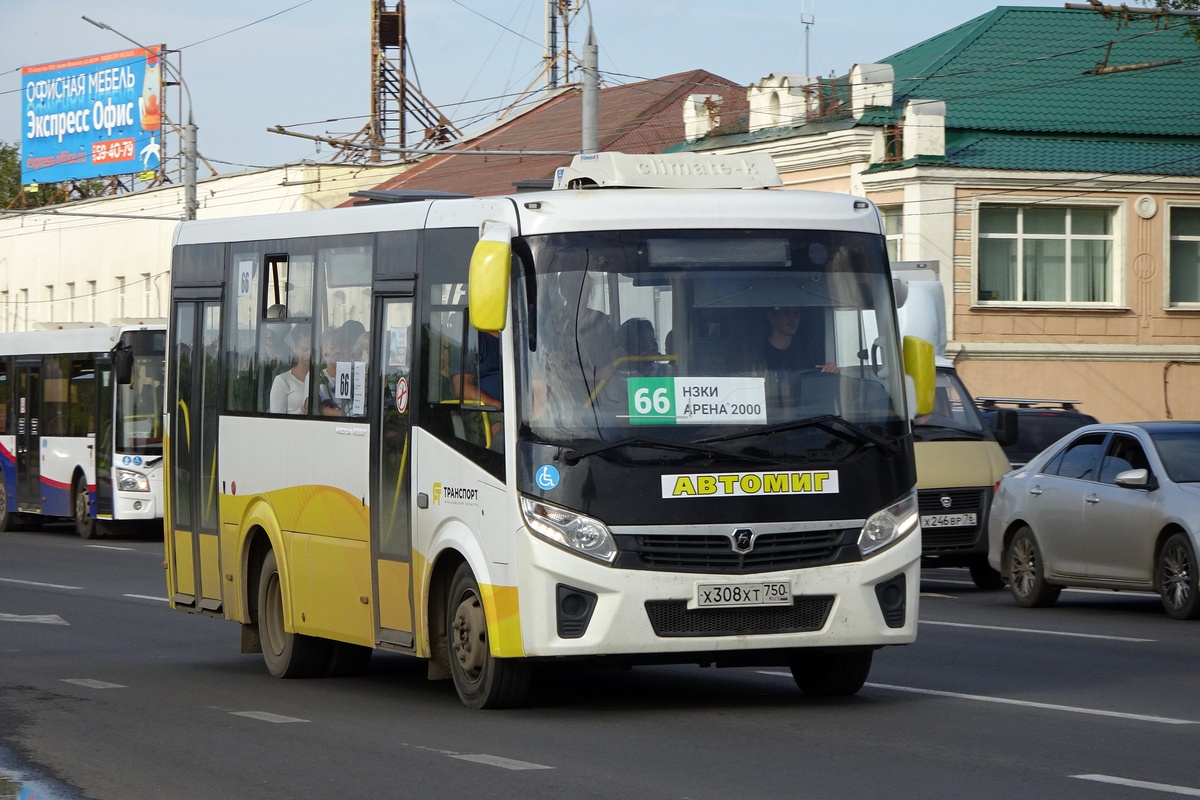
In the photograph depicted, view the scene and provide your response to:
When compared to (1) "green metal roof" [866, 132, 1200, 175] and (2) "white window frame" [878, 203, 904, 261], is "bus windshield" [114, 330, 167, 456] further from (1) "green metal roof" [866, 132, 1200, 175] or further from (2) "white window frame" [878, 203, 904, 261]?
(1) "green metal roof" [866, 132, 1200, 175]

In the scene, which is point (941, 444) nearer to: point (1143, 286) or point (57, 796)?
point (57, 796)

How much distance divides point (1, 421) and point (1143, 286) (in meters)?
20.2

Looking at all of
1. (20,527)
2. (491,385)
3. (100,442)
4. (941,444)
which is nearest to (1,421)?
(20,527)

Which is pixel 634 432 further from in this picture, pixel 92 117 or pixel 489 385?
pixel 92 117

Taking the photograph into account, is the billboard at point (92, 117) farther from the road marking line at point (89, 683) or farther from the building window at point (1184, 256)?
the road marking line at point (89, 683)

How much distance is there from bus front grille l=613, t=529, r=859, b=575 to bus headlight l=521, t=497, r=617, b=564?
7cm

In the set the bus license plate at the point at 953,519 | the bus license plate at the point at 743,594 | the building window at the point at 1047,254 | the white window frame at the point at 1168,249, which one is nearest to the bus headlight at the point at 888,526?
the bus license plate at the point at 743,594

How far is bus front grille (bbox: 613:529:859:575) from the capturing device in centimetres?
1025

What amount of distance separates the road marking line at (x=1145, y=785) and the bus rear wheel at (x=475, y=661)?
320 cm

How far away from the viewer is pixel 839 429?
10.6m

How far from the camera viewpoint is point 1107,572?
17.2 m

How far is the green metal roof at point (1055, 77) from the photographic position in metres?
39.8

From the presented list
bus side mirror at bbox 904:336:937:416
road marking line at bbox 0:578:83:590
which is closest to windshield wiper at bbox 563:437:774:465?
bus side mirror at bbox 904:336:937:416

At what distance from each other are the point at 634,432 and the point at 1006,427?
984 cm
